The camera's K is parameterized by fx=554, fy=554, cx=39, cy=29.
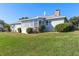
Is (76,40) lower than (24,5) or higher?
lower

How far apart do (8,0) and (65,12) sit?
107 cm

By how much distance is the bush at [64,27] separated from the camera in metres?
10.2

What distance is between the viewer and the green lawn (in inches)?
400

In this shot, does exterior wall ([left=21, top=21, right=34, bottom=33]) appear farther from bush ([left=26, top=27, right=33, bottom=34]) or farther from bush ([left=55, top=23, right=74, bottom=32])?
bush ([left=55, top=23, right=74, bottom=32])

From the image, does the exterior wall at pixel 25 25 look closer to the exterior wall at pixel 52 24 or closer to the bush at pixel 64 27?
the exterior wall at pixel 52 24

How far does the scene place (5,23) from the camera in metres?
10.2

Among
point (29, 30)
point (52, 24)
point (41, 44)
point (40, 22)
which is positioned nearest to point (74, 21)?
point (52, 24)

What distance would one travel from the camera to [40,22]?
33.8ft

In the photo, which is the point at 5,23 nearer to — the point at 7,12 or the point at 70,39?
the point at 7,12

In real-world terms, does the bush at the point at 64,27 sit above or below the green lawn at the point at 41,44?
above

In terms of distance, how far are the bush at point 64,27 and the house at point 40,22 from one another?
7 cm

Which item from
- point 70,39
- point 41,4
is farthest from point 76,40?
point 41,4

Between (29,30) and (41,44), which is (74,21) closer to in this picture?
(41,44)

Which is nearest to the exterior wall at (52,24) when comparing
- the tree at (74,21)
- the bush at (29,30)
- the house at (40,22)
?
the house at (40,22)
